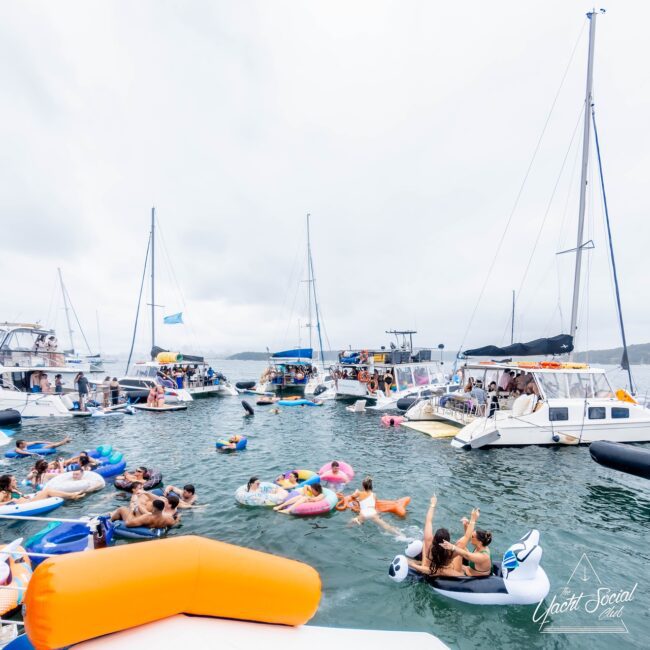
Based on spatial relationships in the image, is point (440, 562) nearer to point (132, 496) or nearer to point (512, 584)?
point (512, 584)

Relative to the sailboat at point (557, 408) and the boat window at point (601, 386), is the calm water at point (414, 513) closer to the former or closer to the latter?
the sailboat at point (557, 408)

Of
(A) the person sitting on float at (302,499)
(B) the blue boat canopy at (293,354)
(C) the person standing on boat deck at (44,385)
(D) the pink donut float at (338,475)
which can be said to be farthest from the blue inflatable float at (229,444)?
(B) the blue boat canopy at (293,354)

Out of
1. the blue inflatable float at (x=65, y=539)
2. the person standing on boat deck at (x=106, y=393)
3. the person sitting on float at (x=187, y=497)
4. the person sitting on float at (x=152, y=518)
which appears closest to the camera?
the blue inflatable float at (x=65, y=539)

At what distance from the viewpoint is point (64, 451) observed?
16.5 metres

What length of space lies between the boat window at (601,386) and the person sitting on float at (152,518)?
17.9m

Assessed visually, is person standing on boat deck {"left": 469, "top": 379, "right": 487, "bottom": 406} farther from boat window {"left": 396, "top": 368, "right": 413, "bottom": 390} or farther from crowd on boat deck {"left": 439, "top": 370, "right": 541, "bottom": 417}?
boat window {"left": 396, "top": 368, "right": 413, "bottom": 390}

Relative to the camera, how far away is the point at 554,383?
54.4 feet

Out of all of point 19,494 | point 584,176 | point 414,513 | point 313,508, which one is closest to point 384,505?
point 414,513

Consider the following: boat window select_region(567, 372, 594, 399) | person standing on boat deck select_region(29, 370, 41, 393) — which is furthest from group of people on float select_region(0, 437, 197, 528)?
boat window select_region(567, 372, 594, 399)

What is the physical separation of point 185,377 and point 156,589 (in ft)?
110

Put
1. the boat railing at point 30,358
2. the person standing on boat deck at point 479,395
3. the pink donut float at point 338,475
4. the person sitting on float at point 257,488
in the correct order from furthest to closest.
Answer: the boat railing at point 30,358 < the person standing on boat deck at point 479,395 < the pink donut float at point 338,475 < the person sitting on float at point 257,488

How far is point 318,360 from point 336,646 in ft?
149

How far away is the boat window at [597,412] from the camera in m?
16.1

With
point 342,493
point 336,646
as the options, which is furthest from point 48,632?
point 342,493
